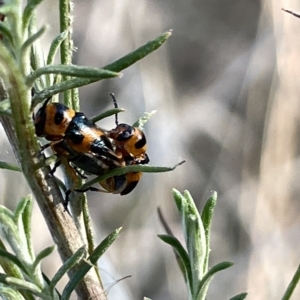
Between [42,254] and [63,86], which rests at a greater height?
[63,86]

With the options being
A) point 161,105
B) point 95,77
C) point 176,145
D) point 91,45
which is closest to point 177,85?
point 161,105

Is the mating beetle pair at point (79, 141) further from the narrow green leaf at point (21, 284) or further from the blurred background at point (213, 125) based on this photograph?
the blurred background at point (213, 125)

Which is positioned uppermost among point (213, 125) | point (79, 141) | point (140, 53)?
point (140, 53)

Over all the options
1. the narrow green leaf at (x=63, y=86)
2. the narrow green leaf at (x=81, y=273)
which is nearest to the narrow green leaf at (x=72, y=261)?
the narrow green leaf at (x=81, y=273)

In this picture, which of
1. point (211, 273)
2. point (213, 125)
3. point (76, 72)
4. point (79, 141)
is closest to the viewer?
point (76, 72)

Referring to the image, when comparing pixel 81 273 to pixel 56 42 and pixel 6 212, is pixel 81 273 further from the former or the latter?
pixel 56 42

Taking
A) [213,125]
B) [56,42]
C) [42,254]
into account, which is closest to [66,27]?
[56,42]
